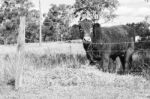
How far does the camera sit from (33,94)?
6066 mm

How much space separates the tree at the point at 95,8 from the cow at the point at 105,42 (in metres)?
22.8

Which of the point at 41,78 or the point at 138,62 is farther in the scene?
the point at 138,62

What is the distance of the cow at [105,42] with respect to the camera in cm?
933

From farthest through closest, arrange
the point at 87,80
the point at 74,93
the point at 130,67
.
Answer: the point at 130,67
the point at 87,80
the point at 74,93

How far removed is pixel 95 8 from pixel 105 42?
27073 mm

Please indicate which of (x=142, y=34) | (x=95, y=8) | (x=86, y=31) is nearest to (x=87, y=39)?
(x=86, y=31)

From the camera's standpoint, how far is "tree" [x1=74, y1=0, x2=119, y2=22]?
115 ft

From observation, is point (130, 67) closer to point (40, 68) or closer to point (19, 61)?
point (40, 68)

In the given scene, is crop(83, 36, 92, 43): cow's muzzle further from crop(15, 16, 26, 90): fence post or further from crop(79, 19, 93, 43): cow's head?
crop(15, 16, 26, 90): fence post

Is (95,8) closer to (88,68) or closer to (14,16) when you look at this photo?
(14,16)

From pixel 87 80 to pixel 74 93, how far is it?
4.43 ft

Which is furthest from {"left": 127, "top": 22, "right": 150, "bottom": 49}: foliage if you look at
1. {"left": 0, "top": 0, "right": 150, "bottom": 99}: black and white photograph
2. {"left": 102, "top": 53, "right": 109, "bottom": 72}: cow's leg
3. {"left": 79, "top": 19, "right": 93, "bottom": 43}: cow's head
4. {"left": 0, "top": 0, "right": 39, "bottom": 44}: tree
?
{"left": 0, "top": 0, "right": 39, "bottom": 44}: tree

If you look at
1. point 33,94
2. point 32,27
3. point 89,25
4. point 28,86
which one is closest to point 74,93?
point 33,94

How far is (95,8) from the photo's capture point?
36.1m
